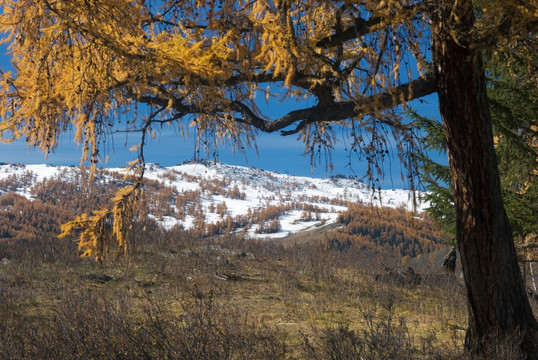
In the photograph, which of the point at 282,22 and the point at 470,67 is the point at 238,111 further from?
the point at 470,67

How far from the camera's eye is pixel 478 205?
4.38m

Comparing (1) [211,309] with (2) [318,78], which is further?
(1) [211,309]

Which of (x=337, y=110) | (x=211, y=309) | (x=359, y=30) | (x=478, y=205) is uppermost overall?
(x=359, y=30)

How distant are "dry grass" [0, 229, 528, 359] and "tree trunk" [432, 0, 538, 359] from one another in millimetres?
598

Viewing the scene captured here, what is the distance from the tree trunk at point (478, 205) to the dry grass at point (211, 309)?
60 cm

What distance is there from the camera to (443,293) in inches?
442

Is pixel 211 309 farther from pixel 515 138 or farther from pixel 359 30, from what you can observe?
pixel 515 138

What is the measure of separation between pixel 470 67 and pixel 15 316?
7207mm

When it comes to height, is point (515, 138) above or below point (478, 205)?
above

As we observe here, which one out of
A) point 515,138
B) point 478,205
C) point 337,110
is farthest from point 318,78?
point 515,138

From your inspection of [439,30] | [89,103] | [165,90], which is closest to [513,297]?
[439,30]

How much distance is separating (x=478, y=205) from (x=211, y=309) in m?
3.88

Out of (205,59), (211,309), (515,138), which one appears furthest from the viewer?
(515,138)

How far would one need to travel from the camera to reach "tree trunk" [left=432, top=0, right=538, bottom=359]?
436 centimetres
